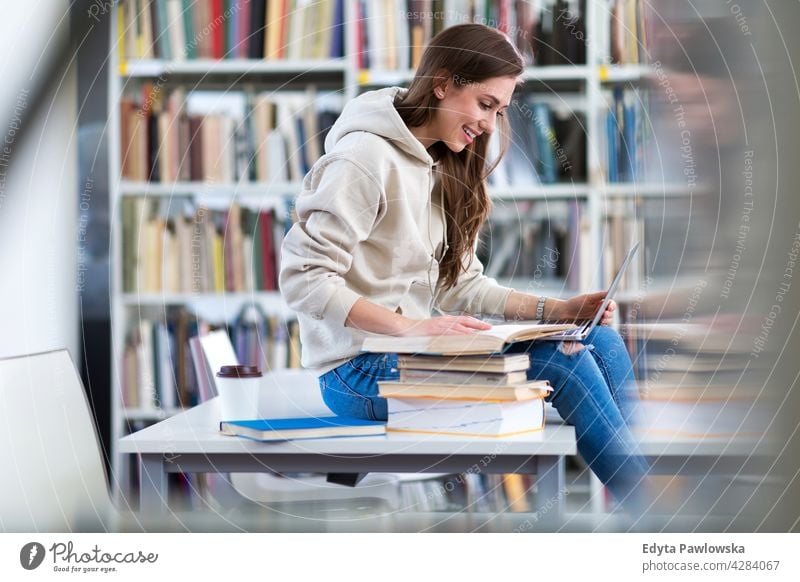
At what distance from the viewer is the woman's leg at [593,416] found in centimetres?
104

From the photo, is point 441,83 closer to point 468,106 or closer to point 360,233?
point 468,106

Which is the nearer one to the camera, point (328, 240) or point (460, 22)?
point (328, 240)

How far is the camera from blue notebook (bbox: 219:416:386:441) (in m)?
0.87

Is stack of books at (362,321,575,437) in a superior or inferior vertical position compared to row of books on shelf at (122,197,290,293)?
inferior

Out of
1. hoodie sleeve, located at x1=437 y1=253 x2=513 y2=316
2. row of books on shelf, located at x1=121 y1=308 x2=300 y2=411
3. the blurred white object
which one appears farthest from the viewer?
row of books on shelf, located at x1=121 y1=308 x2=300 y2=411

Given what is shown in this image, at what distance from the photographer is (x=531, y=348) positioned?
108cm

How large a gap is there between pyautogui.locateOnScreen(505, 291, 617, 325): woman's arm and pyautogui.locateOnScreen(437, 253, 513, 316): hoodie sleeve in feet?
0.06

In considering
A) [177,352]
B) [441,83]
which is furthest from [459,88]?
[177,352]

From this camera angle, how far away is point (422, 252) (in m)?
1.16

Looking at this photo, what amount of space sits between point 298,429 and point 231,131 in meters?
1.24

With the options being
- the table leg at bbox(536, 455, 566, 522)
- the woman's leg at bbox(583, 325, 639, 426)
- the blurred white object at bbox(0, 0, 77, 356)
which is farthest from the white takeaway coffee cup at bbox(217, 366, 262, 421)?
the blurred white object at bbox(0, 0, 77, 356)

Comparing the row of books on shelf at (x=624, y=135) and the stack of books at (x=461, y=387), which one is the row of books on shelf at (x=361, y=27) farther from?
the stack of books at (x=461, y=387)

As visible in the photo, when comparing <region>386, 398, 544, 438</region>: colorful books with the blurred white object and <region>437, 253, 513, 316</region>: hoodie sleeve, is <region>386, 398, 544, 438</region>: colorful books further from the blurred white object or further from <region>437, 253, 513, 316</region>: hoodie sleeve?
the blurred white object
